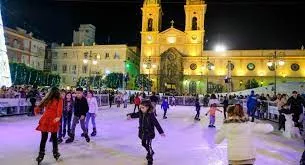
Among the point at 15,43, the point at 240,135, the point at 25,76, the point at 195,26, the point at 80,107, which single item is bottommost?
the point at 240,135

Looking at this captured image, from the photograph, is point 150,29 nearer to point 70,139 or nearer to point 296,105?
point 296,105

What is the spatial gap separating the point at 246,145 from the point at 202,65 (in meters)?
67.3

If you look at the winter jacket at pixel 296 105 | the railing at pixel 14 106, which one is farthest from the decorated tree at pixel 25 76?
the winter jacket at pixel 296 105

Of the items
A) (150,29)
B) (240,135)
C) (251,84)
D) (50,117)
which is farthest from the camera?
(150,29)

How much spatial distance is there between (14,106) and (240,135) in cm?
1774

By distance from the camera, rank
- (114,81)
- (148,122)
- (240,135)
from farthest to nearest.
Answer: (114,81), (148,122), (240,135)

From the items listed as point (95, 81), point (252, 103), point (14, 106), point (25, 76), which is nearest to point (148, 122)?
point (252, 103)

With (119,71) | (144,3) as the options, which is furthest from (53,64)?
(144,3)

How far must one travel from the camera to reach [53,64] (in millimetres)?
81750

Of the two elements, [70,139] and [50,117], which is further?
[70,139]

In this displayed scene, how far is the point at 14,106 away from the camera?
64.6 ft

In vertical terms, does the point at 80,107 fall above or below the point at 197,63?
below

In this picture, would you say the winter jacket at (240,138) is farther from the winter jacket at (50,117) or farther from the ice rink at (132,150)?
the winter jacket at (50,117)

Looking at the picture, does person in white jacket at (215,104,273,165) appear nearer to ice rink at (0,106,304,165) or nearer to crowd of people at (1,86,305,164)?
crowd of people at (1,86,305,164)
